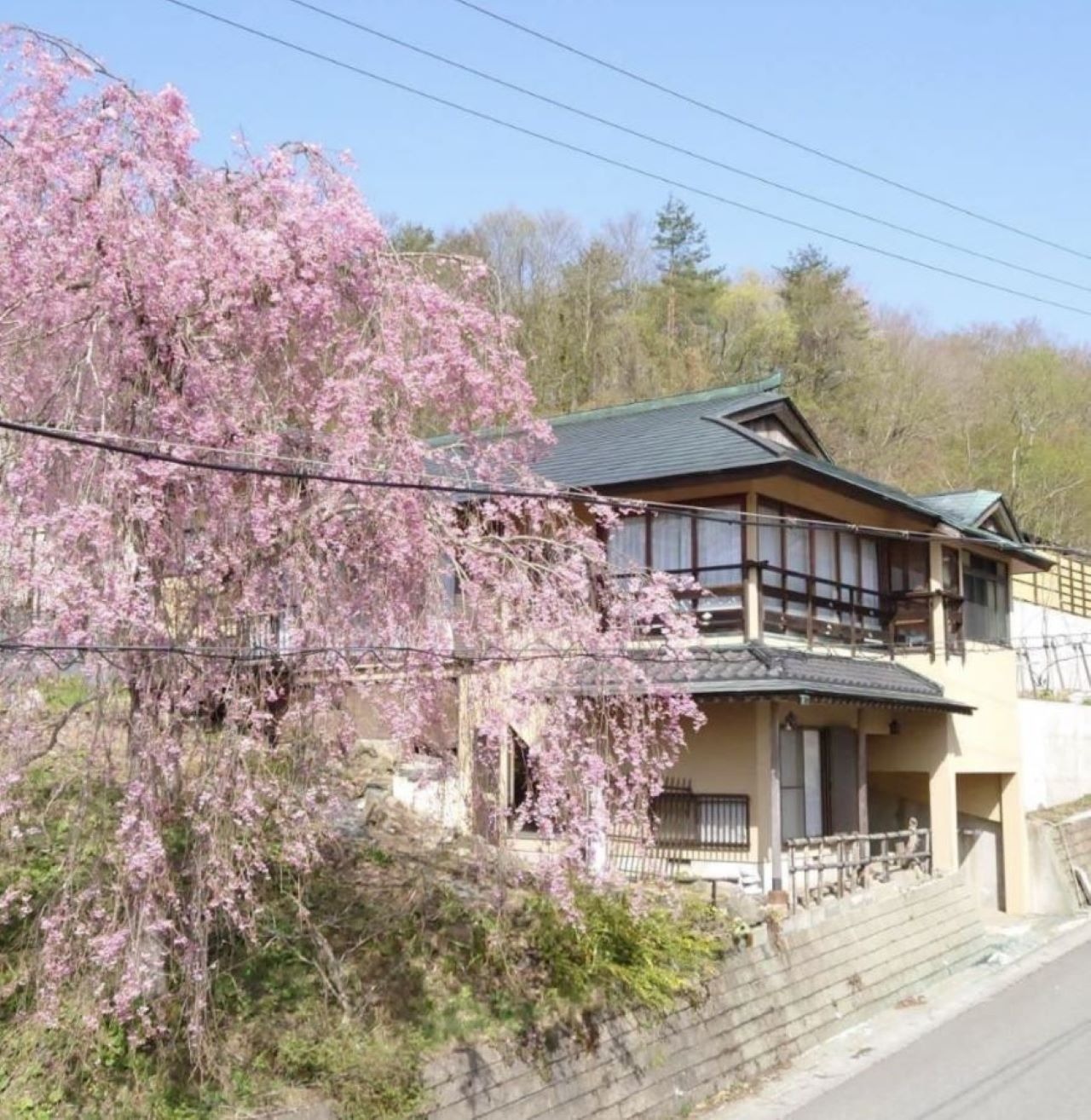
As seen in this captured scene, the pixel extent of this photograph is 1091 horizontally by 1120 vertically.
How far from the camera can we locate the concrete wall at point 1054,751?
25062 mm

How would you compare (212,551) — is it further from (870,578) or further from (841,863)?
(870,578)

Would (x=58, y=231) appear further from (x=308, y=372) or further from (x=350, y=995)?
(x=350, y=995)

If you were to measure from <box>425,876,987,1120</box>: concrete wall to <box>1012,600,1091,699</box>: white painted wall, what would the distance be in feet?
41.3

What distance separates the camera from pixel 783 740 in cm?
1819

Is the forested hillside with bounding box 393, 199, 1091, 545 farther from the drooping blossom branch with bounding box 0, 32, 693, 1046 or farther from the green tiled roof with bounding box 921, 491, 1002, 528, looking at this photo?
the drooping blossom branch with bounding box 0, 32, 693, 1046

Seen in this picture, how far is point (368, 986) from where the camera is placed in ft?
34.0

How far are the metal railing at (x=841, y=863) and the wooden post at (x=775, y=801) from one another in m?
0.14

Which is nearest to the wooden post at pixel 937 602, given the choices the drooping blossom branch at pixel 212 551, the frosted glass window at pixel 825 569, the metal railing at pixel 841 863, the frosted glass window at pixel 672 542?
the frosted glass window at pixel 825 569

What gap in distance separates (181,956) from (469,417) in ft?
14.8

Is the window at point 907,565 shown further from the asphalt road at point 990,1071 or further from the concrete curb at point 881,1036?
the asphalt road at point 990,1071

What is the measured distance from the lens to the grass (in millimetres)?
8406

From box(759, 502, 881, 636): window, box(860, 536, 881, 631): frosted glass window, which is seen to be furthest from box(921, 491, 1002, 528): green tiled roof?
box(759, 502, 881, 636): window

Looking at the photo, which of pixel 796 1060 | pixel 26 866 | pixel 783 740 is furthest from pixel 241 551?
pixel 783 740

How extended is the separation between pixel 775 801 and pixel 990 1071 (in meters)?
4.43
